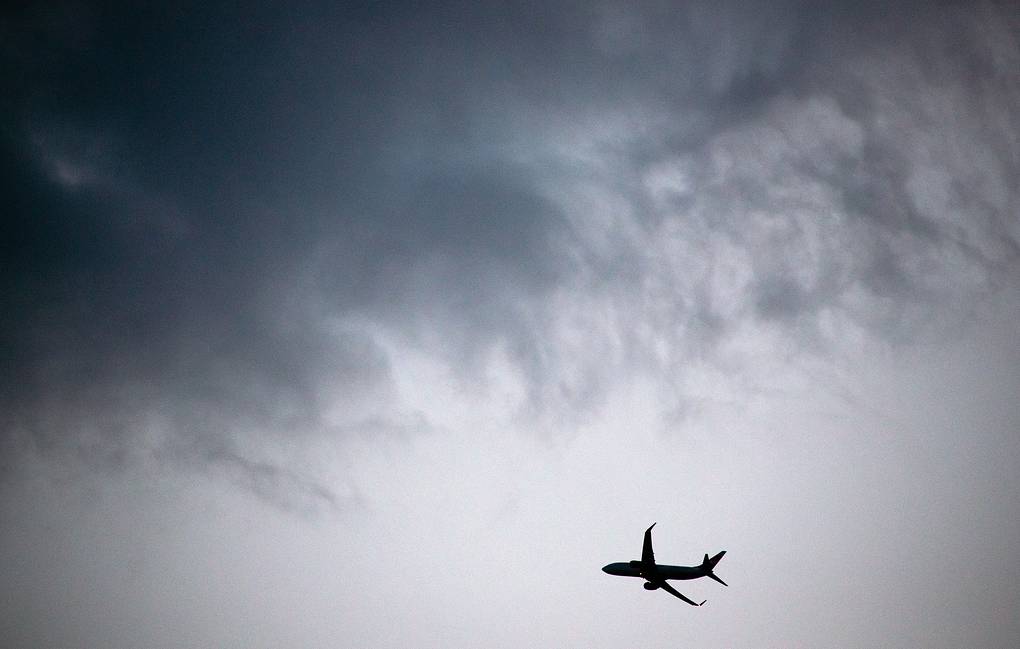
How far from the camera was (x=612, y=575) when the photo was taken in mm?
182750

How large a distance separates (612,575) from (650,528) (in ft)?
56.6

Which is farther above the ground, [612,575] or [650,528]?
[650,528]

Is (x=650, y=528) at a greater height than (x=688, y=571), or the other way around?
(x=650, y=528)

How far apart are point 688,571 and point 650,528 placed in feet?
49.0

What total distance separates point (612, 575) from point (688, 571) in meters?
21.2

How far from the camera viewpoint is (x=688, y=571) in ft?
583

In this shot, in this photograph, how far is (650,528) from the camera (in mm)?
183500
